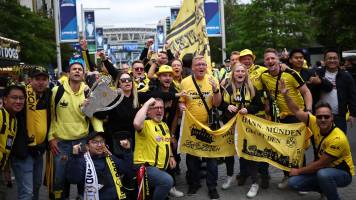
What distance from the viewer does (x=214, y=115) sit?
6.79m

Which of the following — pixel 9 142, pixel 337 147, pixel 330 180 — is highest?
pixel 9 142

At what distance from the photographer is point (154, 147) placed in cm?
572

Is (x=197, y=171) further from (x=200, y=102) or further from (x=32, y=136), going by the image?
(x=32, y=136)

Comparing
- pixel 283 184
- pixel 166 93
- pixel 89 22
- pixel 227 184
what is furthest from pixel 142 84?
pixel 89 22

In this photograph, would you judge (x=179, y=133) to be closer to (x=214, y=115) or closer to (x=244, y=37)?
(x=214, y=115)

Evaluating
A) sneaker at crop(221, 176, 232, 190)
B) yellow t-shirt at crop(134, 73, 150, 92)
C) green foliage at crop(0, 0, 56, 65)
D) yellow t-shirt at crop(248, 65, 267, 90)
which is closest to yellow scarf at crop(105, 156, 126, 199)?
yellow t-shirt at crop(134, 73, 150, 92)

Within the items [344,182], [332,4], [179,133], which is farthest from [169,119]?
[332,4]

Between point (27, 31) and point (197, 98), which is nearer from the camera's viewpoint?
point (197, 98)

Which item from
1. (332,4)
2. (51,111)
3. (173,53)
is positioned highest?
(332,4)

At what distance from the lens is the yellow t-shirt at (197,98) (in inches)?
260

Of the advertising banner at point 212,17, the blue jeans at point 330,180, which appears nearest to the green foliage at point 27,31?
the advertising banner at point 212,17

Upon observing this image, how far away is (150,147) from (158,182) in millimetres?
433

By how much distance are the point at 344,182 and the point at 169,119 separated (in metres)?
2.50

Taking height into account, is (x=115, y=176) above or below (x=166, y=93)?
below
